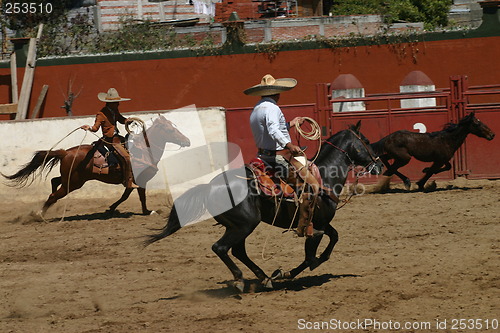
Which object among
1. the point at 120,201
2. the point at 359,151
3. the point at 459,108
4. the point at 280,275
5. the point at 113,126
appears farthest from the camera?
the point at 459,108

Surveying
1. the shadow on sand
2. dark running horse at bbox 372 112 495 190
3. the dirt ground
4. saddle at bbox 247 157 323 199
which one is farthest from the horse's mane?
saddle at bbox 247 157 323 199

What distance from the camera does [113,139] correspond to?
12.5 m

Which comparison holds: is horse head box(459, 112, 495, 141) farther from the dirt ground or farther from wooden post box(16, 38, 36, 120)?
wooden post box(16, 38, 36, 120)

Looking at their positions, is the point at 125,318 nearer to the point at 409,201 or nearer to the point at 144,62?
the point at 409,201

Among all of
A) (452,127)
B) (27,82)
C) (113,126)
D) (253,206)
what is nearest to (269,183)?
(253,206)

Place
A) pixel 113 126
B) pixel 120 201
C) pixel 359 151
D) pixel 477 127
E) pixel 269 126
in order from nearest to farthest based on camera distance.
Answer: pixel 269 126, pixel 359 151, pixel 113 126, pixel 120 201, pixel 477 127

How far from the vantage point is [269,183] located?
7.43 m

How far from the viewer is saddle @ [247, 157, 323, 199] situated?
291 inches

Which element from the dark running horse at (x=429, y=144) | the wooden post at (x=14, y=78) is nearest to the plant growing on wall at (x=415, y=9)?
the dark running horse at (x=429, y=144)

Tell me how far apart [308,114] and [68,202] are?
518cm

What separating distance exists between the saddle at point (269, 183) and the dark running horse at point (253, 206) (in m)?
0.07

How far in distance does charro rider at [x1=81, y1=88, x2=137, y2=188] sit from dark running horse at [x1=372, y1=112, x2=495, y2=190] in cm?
461

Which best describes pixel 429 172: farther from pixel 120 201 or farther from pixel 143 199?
pixel 120 201

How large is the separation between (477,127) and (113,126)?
22.0 ft
